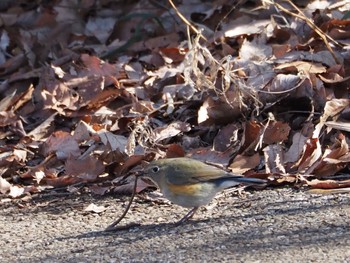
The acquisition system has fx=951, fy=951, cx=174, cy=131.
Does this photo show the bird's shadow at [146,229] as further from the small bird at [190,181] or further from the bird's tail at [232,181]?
the bird's tail at [232,181]

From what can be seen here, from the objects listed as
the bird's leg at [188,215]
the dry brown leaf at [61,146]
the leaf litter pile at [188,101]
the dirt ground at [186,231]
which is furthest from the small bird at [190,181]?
the dry brown leaf at [61,146]

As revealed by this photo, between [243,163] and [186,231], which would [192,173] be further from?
[243,163]

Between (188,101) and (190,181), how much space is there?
1.51 meters

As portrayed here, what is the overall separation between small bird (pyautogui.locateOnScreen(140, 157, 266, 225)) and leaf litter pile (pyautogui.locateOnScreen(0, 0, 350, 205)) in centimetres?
53

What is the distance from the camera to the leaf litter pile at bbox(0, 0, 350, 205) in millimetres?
6484

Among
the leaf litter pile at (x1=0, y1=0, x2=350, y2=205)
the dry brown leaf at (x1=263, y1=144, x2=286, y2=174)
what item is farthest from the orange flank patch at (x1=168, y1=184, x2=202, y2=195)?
the dry brown leaf at (x1=263, y1=144, x2=286, y2=174)

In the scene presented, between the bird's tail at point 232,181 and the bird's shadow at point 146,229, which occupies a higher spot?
the bird's tail at point 232,181

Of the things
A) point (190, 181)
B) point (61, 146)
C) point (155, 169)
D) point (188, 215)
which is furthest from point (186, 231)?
point (61, 146)

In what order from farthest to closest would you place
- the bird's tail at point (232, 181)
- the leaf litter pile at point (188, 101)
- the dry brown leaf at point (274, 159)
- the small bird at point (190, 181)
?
1. the leaf litter pile at point (188, 101)
2. the dry brown leaf at point (274, 159)
3. the small bird at point (190, 181)
4. the bird's tail at point (232, 181)

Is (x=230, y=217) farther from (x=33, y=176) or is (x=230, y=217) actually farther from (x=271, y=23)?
(x=271, y=23)

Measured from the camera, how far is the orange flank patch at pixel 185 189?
5677 mm

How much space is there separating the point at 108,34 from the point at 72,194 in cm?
295

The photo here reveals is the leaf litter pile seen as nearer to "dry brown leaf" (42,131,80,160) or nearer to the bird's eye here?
"dry brown leaf" (42,131,80,160)

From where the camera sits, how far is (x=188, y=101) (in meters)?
7.14
